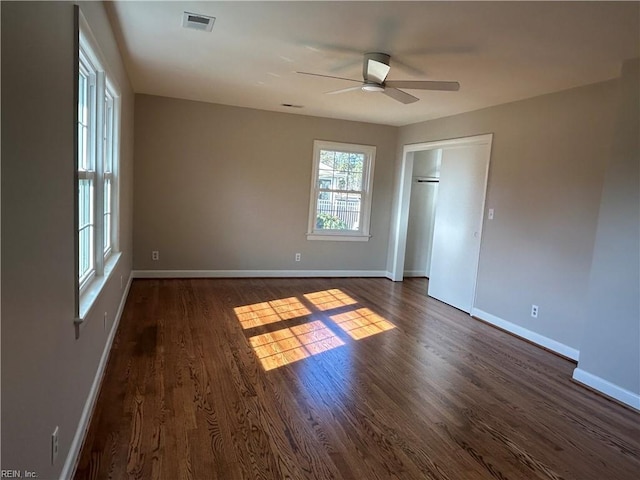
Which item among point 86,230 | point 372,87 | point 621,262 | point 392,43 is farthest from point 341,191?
point 86,230

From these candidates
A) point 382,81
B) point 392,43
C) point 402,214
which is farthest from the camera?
point 402,214

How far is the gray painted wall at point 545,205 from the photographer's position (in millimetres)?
3619

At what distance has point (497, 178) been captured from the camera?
4574mm

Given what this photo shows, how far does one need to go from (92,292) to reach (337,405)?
5.45ft

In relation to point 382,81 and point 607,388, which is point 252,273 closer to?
point 382,81

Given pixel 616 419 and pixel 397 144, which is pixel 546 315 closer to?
pixel 616 419

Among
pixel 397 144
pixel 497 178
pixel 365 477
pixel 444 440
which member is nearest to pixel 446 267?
pixel 497 178

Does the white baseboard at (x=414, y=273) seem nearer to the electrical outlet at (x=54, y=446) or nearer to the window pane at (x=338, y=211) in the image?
the window pane at (x=338, y=211)

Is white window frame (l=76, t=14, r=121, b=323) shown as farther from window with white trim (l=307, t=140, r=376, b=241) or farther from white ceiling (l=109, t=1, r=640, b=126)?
window with white trim (l=307, t=140, r=376, b=241)

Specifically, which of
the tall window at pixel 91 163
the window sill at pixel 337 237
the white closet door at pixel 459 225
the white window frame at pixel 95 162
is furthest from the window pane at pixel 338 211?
the tall window at pixel 91 163

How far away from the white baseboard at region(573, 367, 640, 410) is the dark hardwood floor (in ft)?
0.25

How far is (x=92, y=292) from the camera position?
2447 millimetres

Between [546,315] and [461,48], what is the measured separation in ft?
8.60

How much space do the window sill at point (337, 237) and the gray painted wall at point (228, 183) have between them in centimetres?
8
